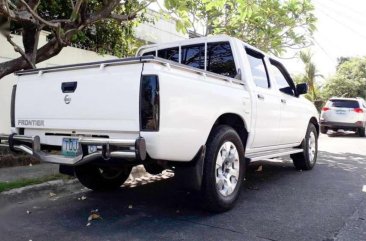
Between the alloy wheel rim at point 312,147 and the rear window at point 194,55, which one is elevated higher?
the rear window at point 194,55

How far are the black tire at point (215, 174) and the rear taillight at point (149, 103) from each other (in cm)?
89

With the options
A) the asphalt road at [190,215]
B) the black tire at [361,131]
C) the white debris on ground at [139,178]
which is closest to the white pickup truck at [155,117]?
the asphalt road at [190,215]

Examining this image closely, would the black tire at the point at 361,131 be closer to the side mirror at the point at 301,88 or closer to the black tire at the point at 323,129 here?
the black tire at the point at 323,129

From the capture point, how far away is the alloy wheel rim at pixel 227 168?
14.0 ft

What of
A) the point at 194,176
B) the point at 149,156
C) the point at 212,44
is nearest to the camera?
the point at 149,156

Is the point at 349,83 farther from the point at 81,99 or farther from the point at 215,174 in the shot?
the point at 81,99

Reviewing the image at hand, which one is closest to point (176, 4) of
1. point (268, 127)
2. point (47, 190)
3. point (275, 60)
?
point (275, 60)

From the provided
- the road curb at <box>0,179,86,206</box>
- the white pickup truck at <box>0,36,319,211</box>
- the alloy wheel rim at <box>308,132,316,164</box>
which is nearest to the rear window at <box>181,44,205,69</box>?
the white pickup truck at <box>0,36,319,211</box>

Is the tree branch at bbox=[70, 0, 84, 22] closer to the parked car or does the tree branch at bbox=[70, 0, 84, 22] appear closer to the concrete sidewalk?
the concrete sidewalk

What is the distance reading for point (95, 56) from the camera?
9805 mm

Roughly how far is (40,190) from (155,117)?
2603mm

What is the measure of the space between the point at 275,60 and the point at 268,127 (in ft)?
4.22

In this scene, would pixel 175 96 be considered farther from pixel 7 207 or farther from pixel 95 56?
pixel 95 56

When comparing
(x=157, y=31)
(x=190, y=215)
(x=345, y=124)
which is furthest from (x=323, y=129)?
(x=190, y=215)
